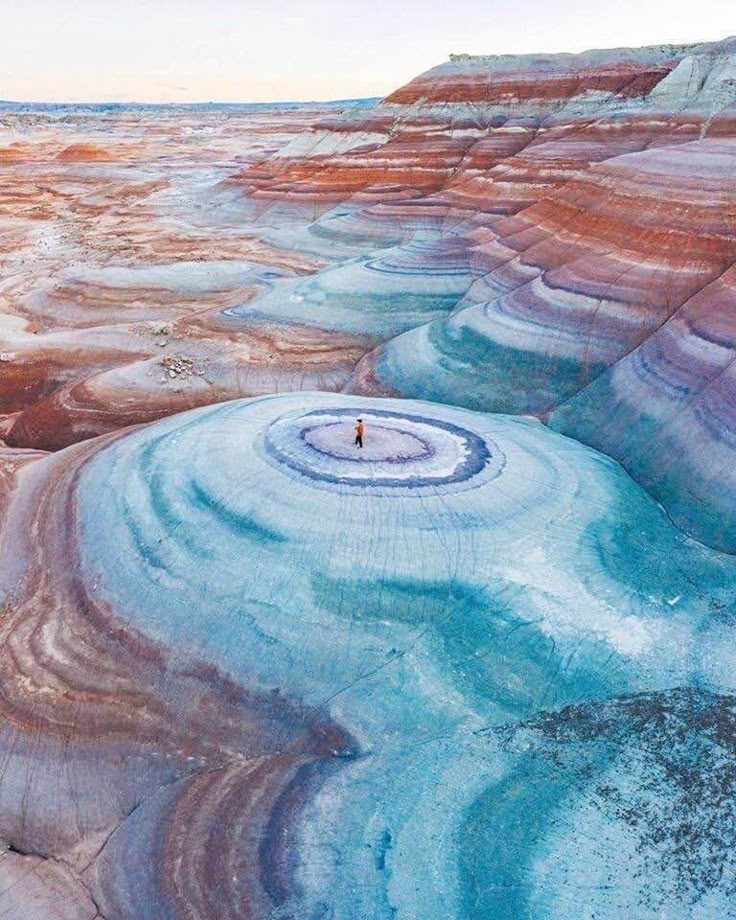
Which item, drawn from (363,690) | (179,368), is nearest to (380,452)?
(363,690)

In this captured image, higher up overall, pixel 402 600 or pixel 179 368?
pixel 179 368

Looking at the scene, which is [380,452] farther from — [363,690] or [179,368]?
[179,368]

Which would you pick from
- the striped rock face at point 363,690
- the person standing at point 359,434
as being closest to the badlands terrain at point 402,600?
the striped rock face at point 363,690

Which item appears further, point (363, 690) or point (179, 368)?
point (179, 368)

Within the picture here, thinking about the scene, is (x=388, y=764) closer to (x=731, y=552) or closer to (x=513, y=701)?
(x=513, y=701)

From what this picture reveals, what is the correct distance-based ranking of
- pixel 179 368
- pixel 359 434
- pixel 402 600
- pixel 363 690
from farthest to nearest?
pixel 179 368 < pixel 359 434 < pixel 402 600 < pixel 363 690
